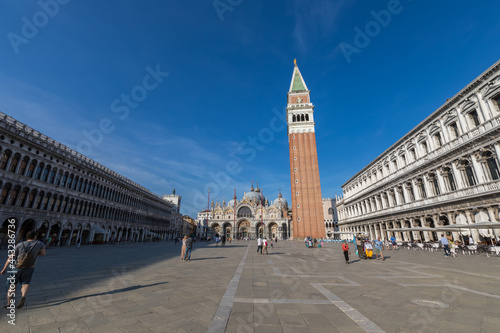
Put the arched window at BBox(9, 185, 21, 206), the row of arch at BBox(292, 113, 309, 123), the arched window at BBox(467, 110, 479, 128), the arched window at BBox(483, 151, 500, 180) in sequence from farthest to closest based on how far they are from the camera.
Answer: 1. the row of arch at BBox(292, 113, 309, 123)
2. the arched window at BBox(9, 185, 21, 206)
3. the arched window at BBox(467, 110, 479, 128)
4. the arched window at BBox(483, 151, 500, 180)

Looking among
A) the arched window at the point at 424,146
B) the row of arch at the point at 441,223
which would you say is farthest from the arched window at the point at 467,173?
the arched window at the point at 424,146

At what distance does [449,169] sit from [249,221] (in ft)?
235

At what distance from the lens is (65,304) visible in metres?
4.68

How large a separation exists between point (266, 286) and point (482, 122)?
903 inches

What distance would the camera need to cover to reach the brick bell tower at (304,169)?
2010 inches

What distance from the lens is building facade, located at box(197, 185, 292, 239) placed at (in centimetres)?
8462

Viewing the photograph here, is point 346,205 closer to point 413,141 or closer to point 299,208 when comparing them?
point 299,208

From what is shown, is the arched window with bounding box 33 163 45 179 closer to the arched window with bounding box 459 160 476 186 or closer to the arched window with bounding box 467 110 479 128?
the arched window with bounding box 459 160 476 186

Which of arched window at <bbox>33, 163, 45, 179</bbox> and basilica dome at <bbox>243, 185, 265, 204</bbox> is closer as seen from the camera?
arched window at <bbox>33, 163, 45, 179</bbox>

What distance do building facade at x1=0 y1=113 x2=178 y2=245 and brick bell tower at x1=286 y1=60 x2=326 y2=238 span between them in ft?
122

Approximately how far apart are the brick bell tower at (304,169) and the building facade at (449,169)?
58.1 ft

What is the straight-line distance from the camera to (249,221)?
86875 mm

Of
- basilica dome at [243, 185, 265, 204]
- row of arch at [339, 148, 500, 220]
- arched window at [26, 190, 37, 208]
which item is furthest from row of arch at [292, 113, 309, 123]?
arched window at [26, 190, 37, 208]

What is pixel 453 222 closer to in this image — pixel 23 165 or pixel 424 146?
pixel 424 146
